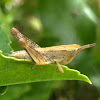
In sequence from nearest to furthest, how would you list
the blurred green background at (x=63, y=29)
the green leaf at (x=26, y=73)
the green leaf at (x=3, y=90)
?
the green leaf at (x=26, y=73)
the green leaf at (x=3, y=90)
the blurred green background at (x=63, y=29)

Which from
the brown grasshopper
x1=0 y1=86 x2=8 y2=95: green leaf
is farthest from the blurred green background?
x1=0 y1=86 x2=8 y2=95: green leaf

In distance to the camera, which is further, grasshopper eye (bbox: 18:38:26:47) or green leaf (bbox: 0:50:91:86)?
grasshopper eye (bbox: 18:38:26:47)

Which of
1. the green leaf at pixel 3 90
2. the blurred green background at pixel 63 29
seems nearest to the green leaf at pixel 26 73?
the green leaf at pixel 3 90

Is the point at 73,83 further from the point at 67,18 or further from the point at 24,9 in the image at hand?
the point at 24,9

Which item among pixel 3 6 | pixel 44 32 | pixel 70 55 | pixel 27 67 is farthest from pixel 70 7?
pixel 27 67

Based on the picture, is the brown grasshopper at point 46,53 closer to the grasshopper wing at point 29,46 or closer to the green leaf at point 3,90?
the grasshopper wing at point 29,46

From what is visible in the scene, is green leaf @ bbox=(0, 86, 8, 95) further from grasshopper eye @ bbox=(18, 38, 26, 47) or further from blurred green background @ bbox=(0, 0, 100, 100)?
blurred green background @ bbox=(0, 0, 100, 100)
